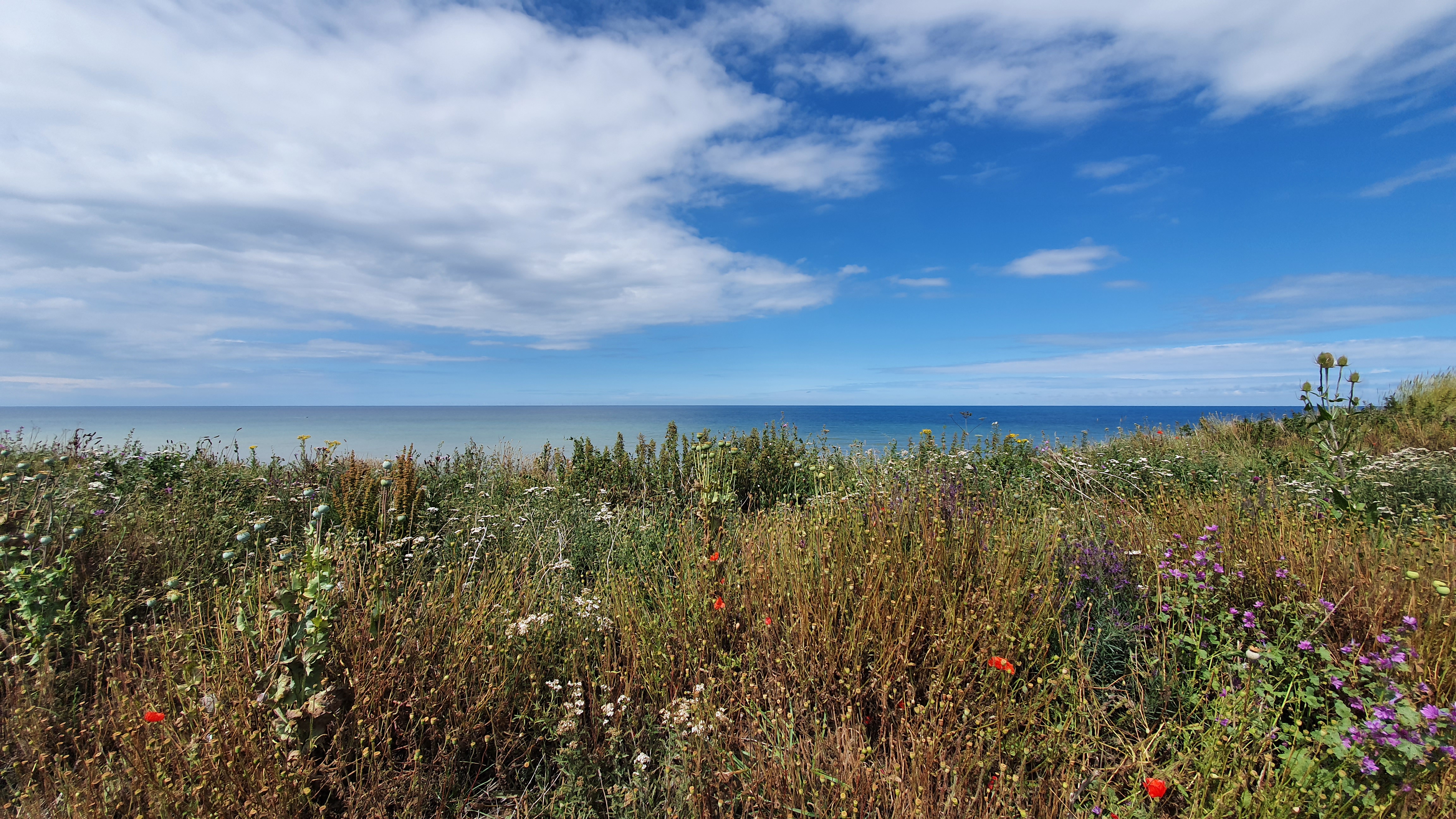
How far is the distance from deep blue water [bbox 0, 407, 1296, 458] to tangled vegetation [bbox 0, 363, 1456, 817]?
8.98 feet

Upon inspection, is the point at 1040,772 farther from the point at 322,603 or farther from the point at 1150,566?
the point at 322,603

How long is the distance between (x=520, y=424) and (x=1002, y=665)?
61080mm

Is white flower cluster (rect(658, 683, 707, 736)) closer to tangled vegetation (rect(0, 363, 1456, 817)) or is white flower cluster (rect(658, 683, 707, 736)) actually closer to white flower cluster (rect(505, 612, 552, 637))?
tangled vegetation (rect(0, 363, 1456, 817))

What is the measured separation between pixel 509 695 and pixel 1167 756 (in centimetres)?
282

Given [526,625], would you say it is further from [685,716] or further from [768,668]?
[768,668]

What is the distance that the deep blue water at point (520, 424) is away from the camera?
1944 centimetres

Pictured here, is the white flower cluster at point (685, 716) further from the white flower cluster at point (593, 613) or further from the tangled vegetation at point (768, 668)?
the white flower cluster at point (593, 613)

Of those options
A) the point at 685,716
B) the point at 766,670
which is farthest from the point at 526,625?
the point at 766,670

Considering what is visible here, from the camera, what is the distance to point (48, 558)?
11.5ft

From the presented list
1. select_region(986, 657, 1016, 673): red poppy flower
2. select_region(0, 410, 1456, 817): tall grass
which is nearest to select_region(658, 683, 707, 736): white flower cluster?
select_region(0, 410, 1456, 817): tall grass

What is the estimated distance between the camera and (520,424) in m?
59.2

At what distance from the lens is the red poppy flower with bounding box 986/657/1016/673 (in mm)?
2256

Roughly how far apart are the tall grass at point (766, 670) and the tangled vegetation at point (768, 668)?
0.02m

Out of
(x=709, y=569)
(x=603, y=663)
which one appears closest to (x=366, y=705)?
(x=603, y=663)
